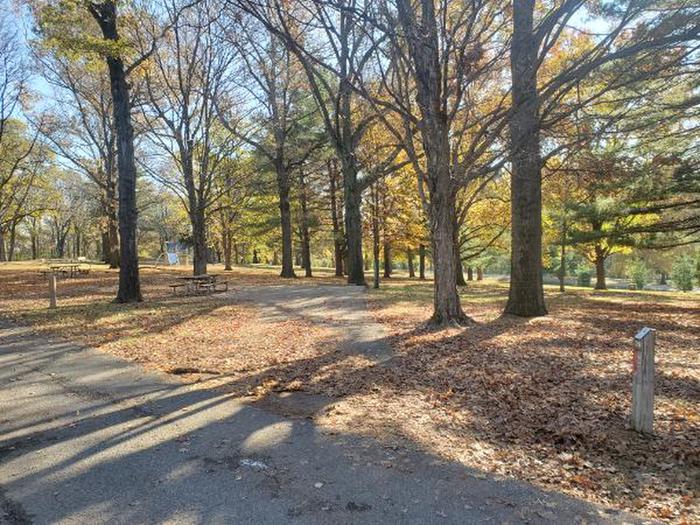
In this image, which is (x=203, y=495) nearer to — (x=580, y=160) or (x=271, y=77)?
(x=580, y=160)

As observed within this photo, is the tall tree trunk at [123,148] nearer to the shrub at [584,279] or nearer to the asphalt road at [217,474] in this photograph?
the asphalt road at [217,474]

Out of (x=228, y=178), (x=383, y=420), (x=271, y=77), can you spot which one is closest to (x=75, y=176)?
(x=228, y=178)

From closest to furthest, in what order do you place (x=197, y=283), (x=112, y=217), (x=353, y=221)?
(x=197, y=283), (x=353, y=221), (x=112, y=217)

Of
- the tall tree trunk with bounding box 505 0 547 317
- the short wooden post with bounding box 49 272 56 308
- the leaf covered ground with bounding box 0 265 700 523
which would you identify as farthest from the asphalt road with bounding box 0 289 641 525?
the short wooden post with bounding box 49 272 56 308

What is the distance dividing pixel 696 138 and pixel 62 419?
1614 centimetres

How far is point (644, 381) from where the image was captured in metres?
4.35

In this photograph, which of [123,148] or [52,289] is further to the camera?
[123,148]

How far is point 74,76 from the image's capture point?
82.0ft

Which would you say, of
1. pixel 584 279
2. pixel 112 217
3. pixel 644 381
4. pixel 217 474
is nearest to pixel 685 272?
pixel 584 279

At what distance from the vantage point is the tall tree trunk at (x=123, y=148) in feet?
41.1

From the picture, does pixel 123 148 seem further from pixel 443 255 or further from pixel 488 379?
pixel 488 379

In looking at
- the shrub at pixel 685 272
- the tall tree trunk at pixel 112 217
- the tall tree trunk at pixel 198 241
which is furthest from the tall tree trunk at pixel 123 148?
the shrub at pixel 685 272

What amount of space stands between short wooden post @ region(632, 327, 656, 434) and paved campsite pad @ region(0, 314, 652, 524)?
61.6 inches

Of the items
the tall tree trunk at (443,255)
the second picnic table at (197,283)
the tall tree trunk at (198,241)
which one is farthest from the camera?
the tall tree trunk at (198,241)
